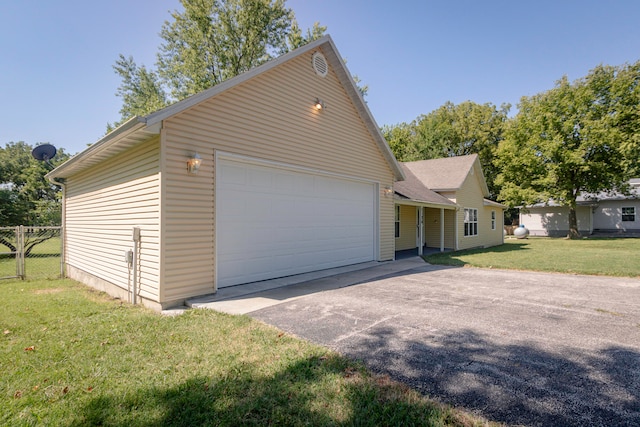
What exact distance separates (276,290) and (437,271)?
529 cm

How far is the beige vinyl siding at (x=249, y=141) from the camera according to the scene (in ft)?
17.3

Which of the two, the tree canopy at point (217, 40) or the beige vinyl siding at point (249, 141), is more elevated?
the tree canopy at point (217, 40)

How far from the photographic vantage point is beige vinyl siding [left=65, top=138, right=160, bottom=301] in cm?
533

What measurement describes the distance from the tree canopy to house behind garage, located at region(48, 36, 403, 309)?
47.8 feet

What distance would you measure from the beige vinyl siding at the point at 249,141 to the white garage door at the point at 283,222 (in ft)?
1.09

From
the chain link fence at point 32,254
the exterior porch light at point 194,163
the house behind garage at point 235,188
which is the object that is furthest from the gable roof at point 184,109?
the chain link fence at point 32,254

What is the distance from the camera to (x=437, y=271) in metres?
9.24

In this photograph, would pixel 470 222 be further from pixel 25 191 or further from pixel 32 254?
pixel 25 191

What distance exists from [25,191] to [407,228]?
121ft

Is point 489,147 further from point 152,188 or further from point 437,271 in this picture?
point 152,188

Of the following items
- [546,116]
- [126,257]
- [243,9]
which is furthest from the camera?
[546,116]

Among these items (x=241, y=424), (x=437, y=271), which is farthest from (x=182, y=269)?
(x=437, y=271)

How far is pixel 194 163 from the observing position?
538 centimetres

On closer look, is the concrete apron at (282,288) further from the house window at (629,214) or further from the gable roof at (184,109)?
the house window at (629,214)
